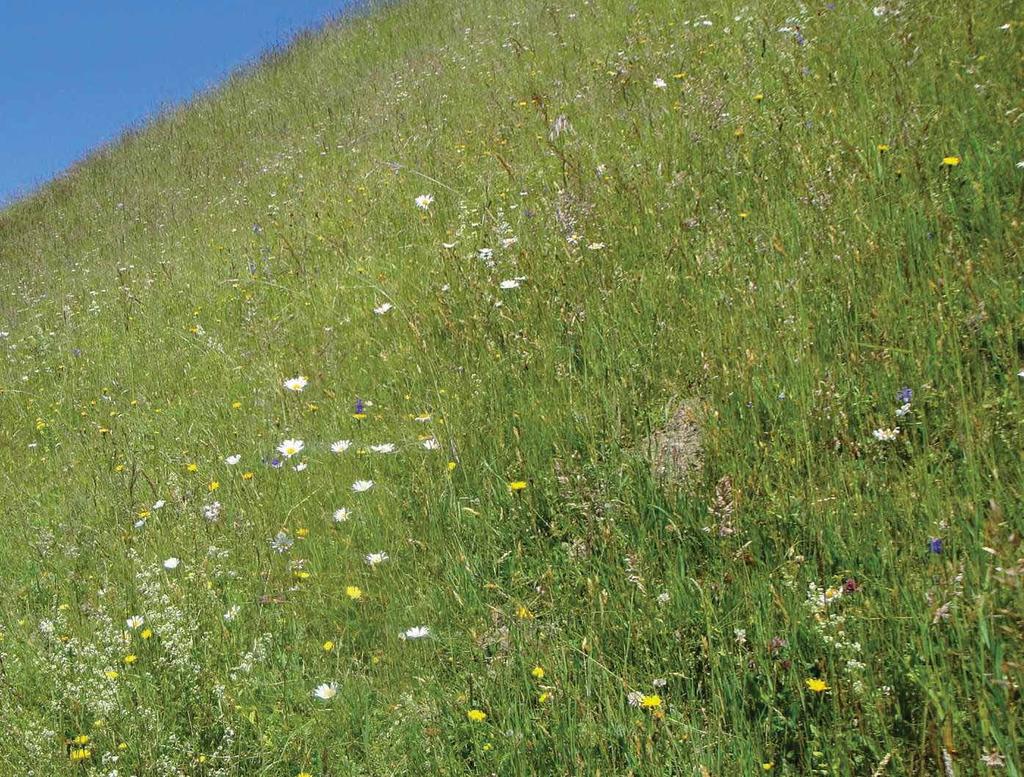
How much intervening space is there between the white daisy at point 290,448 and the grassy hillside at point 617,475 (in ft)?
0.04

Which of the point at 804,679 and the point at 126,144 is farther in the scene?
the point at 126,144

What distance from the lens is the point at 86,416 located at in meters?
5.77

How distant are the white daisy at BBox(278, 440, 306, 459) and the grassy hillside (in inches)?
0.5

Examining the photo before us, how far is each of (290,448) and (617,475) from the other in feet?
Answer: 6.04

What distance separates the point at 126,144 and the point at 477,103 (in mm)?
10776

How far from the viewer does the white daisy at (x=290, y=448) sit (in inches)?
144

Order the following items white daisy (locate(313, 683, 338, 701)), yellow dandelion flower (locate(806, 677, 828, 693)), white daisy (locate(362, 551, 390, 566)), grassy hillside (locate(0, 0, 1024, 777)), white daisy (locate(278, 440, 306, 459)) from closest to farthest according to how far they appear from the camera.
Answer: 1. yellow dandelion flower (locate(806, 677, 828, 693))
2. grassy hillside (locate(0, 0, 1024, 777))
3. white daisy (locate(313, 683, 338, 701))
4. white daisy (locate(362, 551, 390, 566))
5. white daisy (locate(278, 440, 306, 459))

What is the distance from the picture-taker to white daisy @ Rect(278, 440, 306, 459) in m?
3.65

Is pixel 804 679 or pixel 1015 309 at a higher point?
pixel 1015 309

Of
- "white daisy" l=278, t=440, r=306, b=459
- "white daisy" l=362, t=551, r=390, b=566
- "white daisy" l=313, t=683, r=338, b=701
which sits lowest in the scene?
"white daisy" l=313, t=683, r=338, b=701

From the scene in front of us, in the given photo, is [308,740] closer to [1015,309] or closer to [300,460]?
[300,460]

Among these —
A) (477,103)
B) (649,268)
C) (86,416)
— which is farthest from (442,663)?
(477,103)

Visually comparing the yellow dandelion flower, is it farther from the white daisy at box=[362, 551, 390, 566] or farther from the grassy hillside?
the white daisy at box=[362, 551, 390, 566]

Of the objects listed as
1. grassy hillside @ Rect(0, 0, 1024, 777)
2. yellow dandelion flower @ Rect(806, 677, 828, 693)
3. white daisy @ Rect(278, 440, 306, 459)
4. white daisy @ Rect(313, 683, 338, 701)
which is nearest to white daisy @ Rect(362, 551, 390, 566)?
grassy hillside @ Rect(0, 0, 1024, 777)
